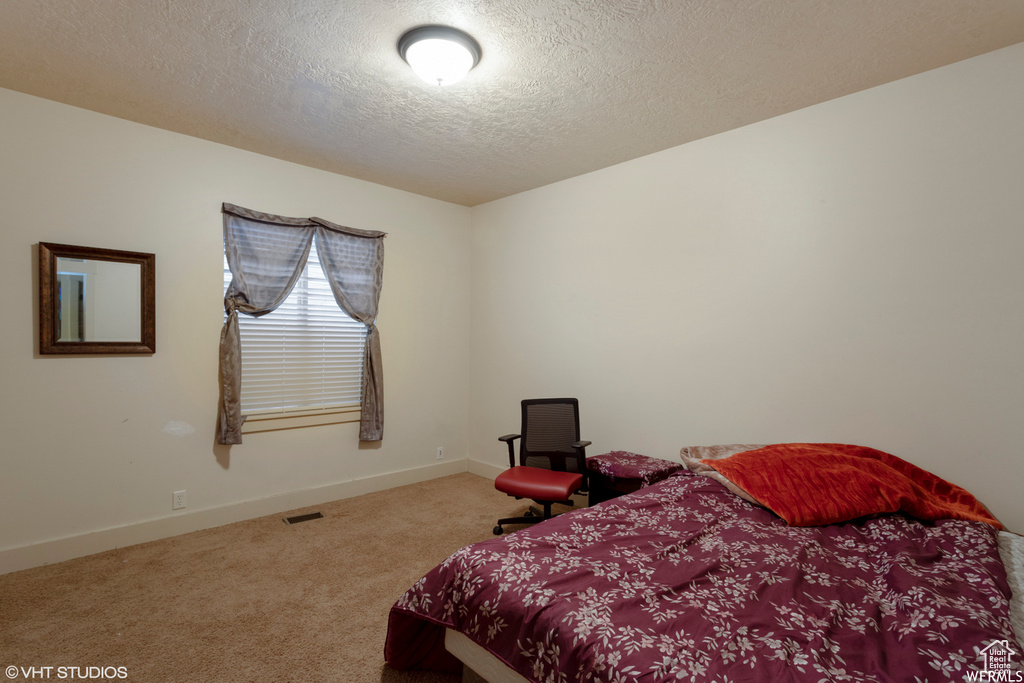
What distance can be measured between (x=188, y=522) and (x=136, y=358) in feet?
4.03

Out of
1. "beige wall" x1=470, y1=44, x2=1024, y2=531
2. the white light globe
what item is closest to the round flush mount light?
the white light globe

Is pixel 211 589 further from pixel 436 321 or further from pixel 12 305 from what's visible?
pixel 436 321

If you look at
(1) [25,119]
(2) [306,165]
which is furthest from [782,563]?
(1) [25,119]

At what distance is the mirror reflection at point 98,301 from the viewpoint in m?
2.96

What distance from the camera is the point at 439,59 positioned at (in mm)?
2330

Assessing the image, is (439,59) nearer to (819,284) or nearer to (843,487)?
(819,284)

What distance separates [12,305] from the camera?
112 inches


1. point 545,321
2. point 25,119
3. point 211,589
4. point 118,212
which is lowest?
point 211,589

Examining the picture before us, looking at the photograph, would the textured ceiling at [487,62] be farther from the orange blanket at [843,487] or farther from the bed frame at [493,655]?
the bed frame at [493,655]

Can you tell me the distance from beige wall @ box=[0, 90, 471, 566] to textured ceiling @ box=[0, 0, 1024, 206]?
27 cm

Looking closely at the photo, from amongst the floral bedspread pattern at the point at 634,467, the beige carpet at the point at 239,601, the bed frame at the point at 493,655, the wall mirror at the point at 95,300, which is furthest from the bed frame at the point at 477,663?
the wall mirror at the point at 95,300

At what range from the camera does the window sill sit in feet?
12.3

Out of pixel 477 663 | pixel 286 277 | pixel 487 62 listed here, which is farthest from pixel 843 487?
pixel 286 277

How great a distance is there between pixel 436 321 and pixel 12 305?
3056 millimetres
